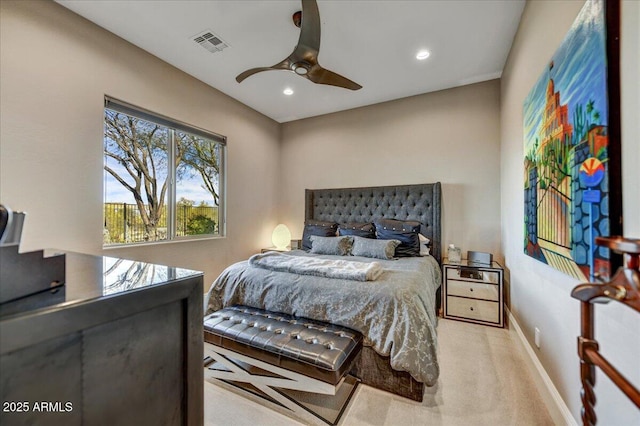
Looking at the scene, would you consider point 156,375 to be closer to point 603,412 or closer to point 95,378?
point 95,378

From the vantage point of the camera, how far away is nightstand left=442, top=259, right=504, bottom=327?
2.88 m

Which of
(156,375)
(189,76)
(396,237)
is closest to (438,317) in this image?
Result: (396,237)

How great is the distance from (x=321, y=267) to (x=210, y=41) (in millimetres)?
2556

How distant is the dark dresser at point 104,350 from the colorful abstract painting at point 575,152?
1.59 m

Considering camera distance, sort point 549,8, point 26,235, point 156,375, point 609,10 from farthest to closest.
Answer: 1. point 26,235
2. point 549,8
3. point 609,10
4. point 156,375

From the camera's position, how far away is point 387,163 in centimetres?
407

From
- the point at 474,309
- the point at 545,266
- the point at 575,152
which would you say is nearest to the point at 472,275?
the point at 474,309

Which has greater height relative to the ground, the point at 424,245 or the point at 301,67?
the point at 301,67

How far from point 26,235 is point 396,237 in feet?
11.9

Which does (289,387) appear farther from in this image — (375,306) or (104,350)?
(104,350)

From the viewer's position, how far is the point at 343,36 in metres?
2.64

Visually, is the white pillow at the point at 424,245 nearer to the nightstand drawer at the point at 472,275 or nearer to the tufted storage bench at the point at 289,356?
the nightstand drawer at the point at 472,275

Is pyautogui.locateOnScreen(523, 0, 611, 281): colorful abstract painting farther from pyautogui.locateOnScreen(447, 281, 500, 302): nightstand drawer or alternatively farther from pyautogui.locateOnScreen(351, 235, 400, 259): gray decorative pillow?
pyautogui.locateOnScreen(351, 235, 400, 259): gray decorative pillow

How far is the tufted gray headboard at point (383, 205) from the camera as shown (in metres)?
3.56
